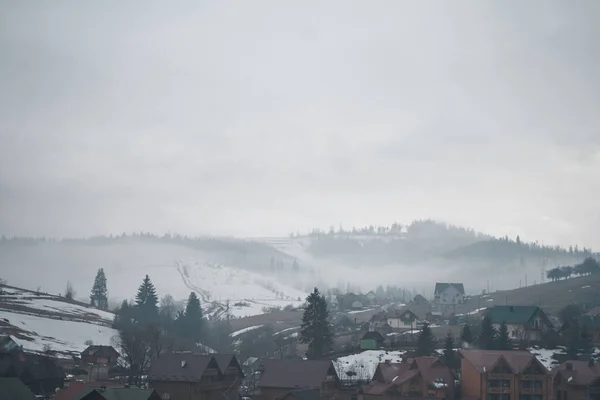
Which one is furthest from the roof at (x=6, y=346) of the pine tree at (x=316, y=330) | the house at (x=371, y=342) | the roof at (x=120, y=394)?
the house at (x=371, y=342)

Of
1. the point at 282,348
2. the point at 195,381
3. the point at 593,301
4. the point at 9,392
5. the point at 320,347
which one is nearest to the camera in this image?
the point at 9,392

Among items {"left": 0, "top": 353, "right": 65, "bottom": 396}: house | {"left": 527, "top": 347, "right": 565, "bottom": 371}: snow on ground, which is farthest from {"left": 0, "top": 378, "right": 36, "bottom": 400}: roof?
{"left": 527, "top": 347, "right": 565, "bottom": 371}: snow on ground

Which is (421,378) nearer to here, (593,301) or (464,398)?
(464,398)

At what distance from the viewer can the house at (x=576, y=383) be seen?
229ft

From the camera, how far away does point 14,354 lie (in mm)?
76312

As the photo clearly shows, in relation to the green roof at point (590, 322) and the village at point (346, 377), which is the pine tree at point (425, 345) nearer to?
the village at point (346, 377)

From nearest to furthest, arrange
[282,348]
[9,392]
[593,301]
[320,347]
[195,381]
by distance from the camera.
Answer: [9,392] → [195,381] → [320,347] → [282,348] → [593,301]

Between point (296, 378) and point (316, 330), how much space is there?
1929 centimetres

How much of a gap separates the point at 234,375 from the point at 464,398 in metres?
22.3

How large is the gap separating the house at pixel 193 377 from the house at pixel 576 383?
3122cm

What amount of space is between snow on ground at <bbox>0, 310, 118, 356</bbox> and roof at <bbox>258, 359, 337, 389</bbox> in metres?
42.0

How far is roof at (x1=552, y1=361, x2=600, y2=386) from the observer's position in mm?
70062

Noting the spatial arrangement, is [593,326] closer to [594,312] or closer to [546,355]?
[546,355]

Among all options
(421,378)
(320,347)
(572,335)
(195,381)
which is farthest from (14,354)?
(572,335)
